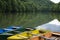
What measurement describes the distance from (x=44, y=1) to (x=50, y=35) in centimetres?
9170

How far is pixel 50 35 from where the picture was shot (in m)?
10.2

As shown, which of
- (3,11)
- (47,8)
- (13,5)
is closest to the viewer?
(3,11)

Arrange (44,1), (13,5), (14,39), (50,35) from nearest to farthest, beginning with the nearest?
(14,39)
(50,35)
(13,5)
(44,1)

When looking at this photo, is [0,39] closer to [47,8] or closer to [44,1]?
[47,8]

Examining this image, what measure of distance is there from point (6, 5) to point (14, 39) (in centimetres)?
3552

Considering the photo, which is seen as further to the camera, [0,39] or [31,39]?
[0,39]

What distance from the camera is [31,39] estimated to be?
763cm

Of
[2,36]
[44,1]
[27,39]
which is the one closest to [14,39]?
[27,39]

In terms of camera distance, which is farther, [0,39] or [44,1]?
[44,1]

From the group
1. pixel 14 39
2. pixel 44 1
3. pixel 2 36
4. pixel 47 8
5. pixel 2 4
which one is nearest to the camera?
pixel 14 39

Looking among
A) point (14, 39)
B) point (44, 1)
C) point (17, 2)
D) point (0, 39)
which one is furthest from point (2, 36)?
point (44, 1)

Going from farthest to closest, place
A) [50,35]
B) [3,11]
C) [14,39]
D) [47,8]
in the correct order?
[47,8]
[3,11]
[50,35]
[14,39]

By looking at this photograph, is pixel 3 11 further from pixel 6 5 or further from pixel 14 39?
pixel 14 39

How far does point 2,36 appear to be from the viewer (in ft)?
27.6
